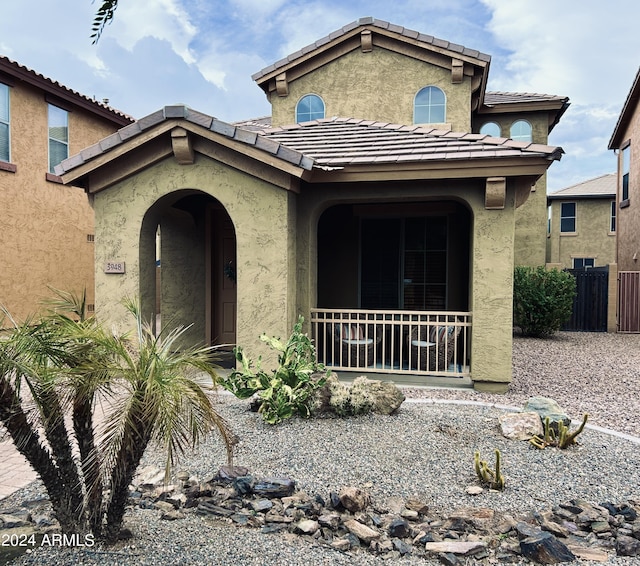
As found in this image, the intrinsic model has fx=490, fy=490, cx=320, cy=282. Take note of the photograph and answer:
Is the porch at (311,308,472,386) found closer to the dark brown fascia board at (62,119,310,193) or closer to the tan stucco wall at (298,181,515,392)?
the tan stucco wall at (298,181,515,392)

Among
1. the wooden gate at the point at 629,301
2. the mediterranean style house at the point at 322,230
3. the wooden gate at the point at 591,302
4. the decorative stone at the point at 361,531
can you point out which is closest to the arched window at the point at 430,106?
the mediterranean style house at the point at 322,230

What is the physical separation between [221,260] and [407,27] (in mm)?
7375

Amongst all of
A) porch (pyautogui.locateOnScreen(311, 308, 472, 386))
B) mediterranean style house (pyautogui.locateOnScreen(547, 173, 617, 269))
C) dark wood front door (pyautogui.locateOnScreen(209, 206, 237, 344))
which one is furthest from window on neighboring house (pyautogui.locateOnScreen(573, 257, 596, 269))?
dark wood front door (pyautogui.locateOnScreen(209, 206, 237, 344))

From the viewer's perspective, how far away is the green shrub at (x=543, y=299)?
44.6 feet

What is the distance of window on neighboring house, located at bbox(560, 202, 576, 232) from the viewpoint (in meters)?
25.7

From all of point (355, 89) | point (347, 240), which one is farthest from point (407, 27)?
point (347, 240)

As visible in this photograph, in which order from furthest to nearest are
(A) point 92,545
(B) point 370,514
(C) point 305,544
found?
(B) point 370,514
(C) point 305,544
(A) point 92,545

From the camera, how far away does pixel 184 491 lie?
12.9 feet

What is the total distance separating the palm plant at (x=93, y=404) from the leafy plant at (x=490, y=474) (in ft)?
7.93

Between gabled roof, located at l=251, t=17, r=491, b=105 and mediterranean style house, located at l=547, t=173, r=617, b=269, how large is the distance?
15.5m

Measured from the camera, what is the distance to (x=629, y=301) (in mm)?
15469

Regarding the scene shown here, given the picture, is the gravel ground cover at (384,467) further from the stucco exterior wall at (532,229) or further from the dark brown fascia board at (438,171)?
the stucco exterior wall at (532,229)

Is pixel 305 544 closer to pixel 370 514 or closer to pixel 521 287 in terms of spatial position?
pixel 370 514

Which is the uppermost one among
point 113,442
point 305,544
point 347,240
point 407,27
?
point 407,27
